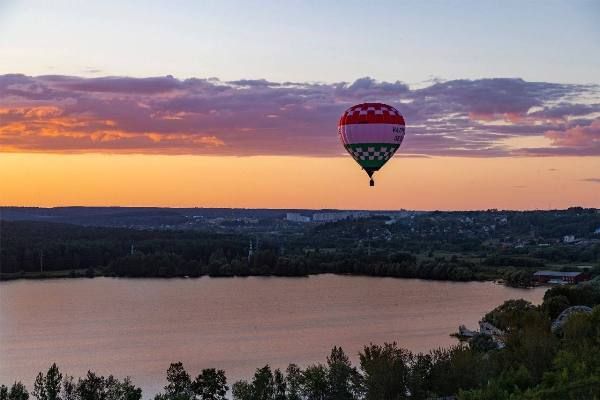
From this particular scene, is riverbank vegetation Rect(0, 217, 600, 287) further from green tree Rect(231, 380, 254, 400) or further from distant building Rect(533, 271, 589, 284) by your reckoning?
green tree Rect(231, 380, 254, 400)

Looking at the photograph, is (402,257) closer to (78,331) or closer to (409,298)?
(409,298)

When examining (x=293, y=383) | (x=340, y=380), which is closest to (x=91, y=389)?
(x=293, y=383)

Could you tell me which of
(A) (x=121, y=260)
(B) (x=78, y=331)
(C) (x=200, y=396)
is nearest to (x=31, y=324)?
(B) (x=78, y=331)

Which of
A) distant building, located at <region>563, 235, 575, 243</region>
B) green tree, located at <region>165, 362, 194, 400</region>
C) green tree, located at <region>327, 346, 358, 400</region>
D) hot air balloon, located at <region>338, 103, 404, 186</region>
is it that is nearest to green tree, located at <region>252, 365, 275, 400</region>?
green tree, located at <region>327, 346, 358, 400</region>

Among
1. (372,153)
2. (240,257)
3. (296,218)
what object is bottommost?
(240,257)

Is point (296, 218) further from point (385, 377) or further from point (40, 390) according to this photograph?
point (385, 377)

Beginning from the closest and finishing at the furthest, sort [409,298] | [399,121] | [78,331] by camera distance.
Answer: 1. [399,121]
2. [78,331]
3. [409,298]
